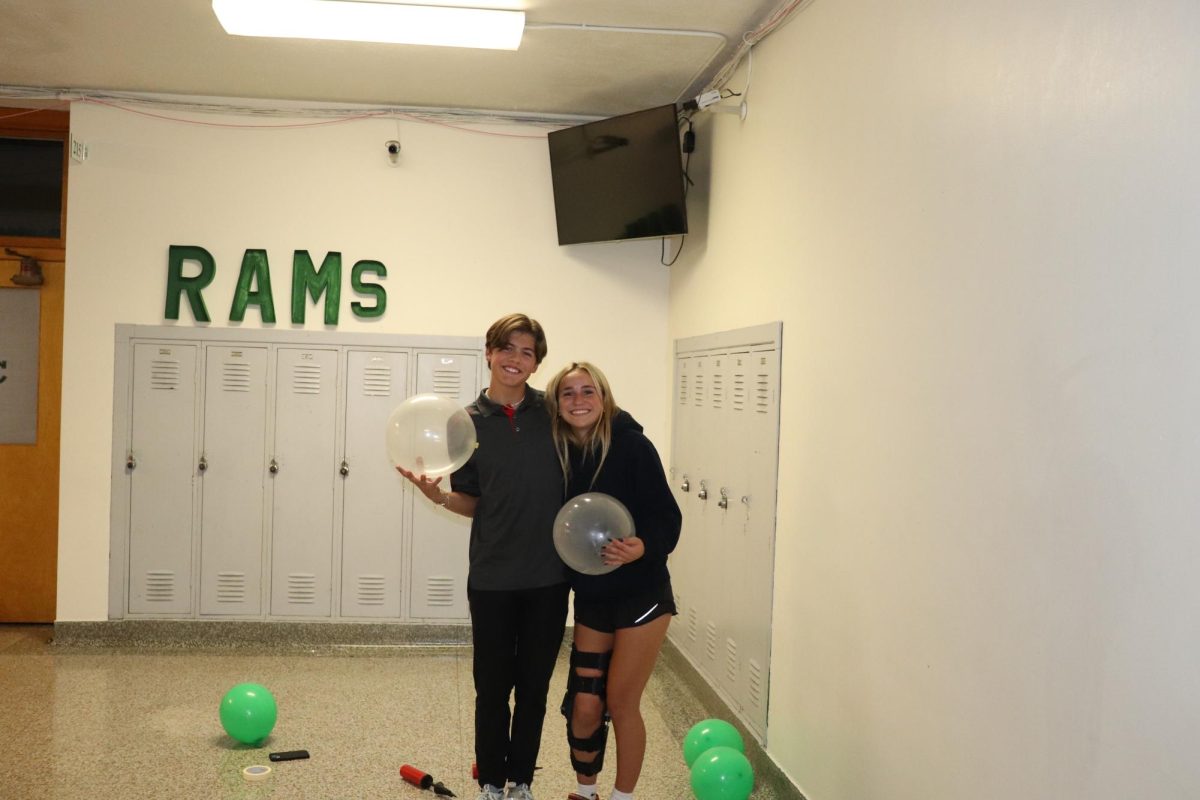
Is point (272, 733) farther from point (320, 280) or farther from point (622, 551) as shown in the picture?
point (320, 280)

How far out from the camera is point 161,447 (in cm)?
550

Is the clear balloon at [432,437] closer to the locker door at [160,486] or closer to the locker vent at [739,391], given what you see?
the locker vent at [739,391]

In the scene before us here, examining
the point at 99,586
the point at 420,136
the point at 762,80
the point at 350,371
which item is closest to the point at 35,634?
the point at 99,586

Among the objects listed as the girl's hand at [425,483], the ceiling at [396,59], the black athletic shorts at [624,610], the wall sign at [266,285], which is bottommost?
the black athletic shorts at [624,610]

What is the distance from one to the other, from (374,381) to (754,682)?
9.06 ft

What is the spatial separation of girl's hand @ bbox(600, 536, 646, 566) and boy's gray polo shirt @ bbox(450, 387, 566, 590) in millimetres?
223

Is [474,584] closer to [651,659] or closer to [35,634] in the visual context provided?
[651,659]

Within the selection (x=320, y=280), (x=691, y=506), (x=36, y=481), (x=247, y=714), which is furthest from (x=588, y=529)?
(x=36, y=481)

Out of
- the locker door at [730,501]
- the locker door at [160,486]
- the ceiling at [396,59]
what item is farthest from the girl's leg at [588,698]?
the locker door at [160,486]

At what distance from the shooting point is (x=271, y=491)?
554 centimetres

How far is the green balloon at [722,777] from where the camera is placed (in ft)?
10.4

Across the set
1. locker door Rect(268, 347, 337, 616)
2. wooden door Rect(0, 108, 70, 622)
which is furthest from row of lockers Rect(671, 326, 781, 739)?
wooden door Rect(0, 108, 70, 622)

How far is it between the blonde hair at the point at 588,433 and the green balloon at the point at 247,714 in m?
1.73

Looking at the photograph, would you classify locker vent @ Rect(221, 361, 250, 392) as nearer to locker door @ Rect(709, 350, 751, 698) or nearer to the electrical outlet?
the electrical outlet
